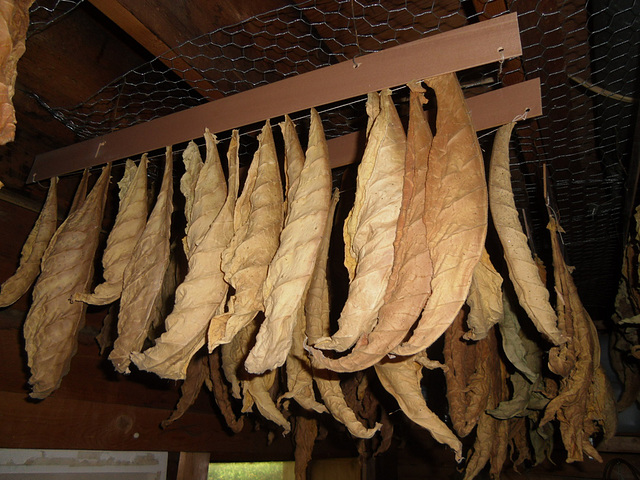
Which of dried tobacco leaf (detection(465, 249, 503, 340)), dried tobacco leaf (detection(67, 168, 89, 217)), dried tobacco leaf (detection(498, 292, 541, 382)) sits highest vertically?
dried tobacco leaf (detection(67, 168, 89, 217))

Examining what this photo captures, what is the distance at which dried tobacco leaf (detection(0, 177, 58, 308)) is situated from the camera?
1.42 meters

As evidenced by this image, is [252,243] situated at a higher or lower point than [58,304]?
higher

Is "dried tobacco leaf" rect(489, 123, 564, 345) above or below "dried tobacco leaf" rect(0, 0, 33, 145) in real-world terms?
below

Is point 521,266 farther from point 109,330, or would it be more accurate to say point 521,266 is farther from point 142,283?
point 109,330

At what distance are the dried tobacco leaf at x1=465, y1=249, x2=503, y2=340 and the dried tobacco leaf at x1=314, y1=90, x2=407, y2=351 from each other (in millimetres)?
276

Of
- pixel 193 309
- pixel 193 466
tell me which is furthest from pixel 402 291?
pixel 193 466

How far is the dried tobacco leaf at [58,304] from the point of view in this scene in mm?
1241

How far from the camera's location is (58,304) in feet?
4.17

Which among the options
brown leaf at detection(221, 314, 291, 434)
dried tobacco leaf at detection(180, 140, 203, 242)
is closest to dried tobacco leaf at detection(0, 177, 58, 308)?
dried tobacco leaf at detection(180, 140, 203, 242)

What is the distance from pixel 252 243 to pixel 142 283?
0.35 meters

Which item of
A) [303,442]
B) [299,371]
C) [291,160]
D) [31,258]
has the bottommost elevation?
[303,442]

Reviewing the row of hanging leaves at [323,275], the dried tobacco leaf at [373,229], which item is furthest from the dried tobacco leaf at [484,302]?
the dried tobacco leaf at [373,229]

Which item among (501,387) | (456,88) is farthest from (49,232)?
(501,387)

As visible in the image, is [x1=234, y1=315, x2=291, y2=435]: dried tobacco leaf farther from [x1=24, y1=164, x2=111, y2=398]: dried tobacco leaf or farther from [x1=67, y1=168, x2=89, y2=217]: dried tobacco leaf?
[x1=67, y1=168, x2=89, y2=217]: dried tobacco leaf
